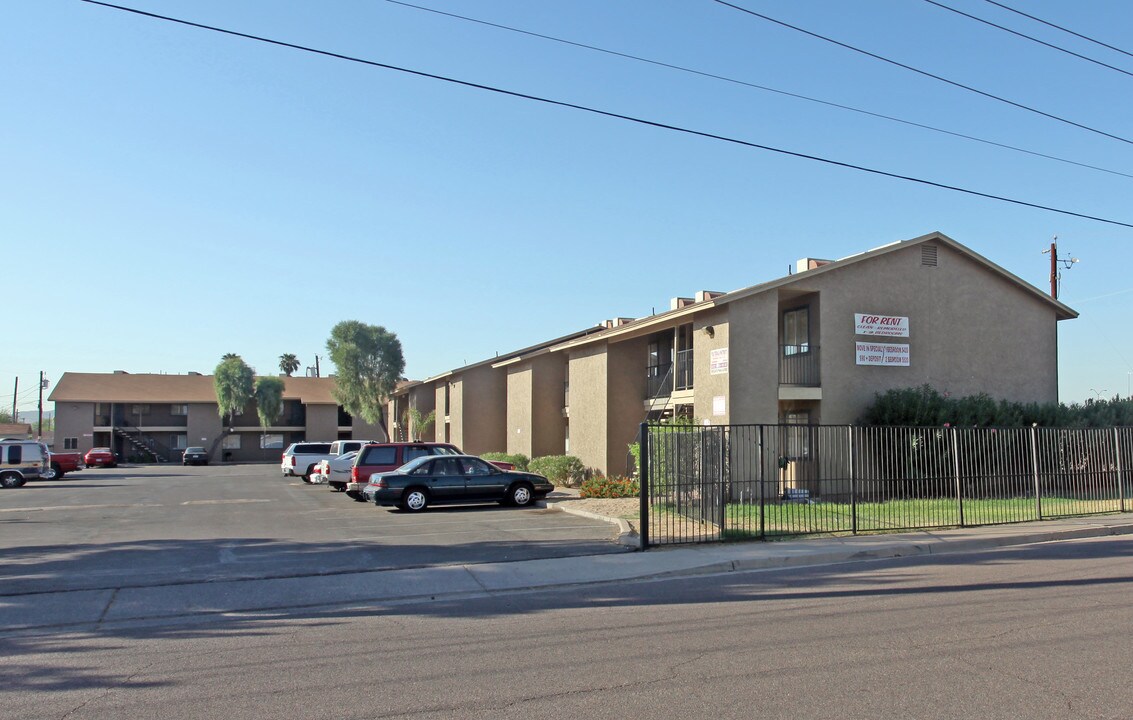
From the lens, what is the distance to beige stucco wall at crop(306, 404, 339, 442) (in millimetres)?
71062

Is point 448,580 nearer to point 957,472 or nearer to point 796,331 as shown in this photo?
point 957,472

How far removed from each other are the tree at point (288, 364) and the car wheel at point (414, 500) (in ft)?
307

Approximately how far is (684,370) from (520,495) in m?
6.83

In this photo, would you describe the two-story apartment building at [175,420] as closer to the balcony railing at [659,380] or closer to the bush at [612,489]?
the balcony railing at [659,380]

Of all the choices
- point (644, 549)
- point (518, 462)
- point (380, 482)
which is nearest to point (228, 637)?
point (644, 549)

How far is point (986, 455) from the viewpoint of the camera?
17.2 m

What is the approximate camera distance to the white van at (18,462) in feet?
122

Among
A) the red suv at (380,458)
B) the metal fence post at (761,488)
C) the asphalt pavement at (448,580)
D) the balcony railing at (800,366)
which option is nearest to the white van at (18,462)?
the red suv at (380,458)

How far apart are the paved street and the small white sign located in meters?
11.4

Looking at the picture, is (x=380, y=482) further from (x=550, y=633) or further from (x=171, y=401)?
(x=171, y=401)

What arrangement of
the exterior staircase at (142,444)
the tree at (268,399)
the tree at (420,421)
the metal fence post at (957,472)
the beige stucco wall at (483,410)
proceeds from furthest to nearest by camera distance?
the tree at (268,399)
the exterior staircase at (142,444)
the tree at (420,421)
the beige stucco wall at (483,410)
the metal fence post at (957,472)

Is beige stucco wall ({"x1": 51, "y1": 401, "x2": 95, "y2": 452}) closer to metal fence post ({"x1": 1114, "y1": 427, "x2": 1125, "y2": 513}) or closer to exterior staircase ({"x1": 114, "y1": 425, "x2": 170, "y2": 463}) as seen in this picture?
exterior staircase ({"x1": 114, "y1": 425, "x2": 170, "y2": 463})

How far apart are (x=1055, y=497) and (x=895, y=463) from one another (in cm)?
403

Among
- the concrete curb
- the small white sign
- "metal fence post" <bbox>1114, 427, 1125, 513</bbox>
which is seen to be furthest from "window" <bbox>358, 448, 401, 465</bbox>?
"metal fence post" <bbox>1114, 427, 1125, 513</bbox>
